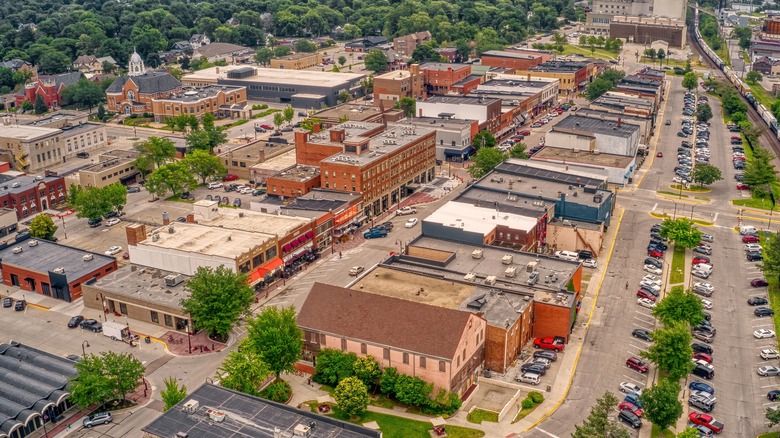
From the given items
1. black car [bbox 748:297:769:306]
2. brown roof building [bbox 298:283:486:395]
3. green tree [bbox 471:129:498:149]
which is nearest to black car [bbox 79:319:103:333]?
brown roof building [bbox 298:283:486:395]

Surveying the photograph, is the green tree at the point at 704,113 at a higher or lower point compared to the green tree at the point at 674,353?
higher

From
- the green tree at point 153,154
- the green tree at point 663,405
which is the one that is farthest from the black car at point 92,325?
the green tree at point 663,405

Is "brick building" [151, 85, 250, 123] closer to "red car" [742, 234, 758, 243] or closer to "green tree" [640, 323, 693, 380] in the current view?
"red car" [742, 234, 758, 243]

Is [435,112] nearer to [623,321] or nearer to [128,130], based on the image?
[128,130]

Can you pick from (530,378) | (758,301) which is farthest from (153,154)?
(758,301)

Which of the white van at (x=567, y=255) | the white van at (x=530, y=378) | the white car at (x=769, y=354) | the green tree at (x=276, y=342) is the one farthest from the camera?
the white van at (x=567, y=255)

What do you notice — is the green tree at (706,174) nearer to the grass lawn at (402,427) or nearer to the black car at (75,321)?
the grass lawn at (402,427)

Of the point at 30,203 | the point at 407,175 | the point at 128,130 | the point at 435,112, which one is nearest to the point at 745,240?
the point at 407,175
